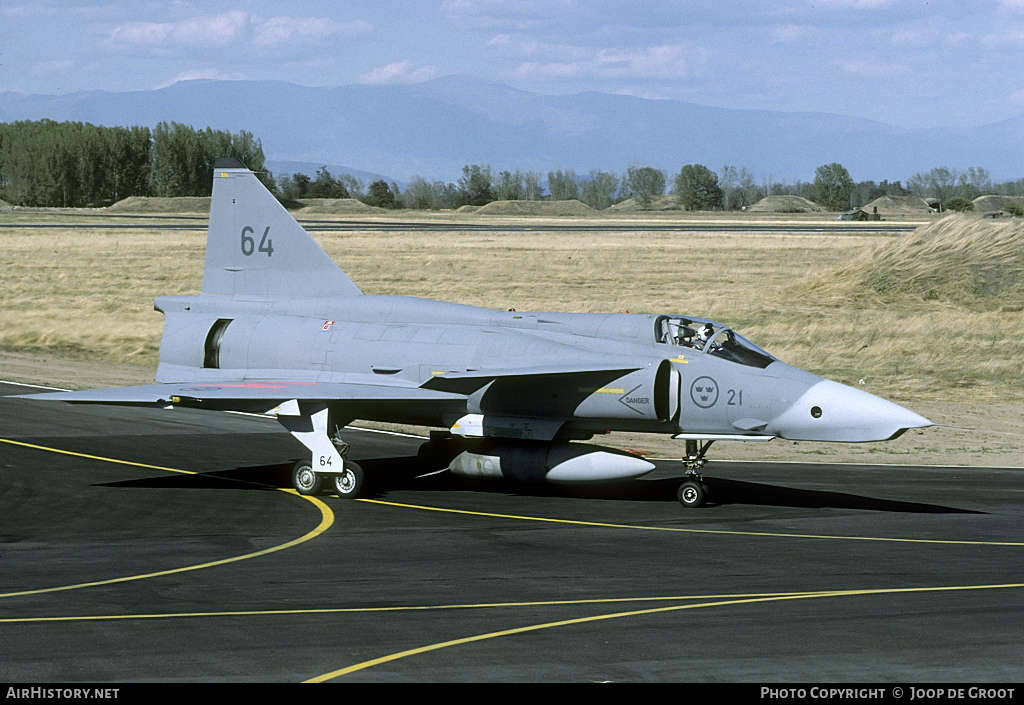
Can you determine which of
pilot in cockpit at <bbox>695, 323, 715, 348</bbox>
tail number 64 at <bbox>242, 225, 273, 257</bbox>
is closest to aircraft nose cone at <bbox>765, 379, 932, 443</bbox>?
pilot in cockpit at <bbox>695, 323, 715, 348</bbox>

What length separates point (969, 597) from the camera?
1355cm

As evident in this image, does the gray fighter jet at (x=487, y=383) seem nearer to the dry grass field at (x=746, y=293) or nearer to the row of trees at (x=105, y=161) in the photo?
the dry grass field at (x=746, y=293)

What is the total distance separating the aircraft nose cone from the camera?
702 inches

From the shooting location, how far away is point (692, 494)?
1927 cm

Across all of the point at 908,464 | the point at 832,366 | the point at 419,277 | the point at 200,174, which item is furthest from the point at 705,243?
the point at 200,174

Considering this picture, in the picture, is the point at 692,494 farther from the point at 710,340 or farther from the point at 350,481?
the point at 350,481

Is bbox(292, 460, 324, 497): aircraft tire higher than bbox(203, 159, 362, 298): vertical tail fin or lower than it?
lower

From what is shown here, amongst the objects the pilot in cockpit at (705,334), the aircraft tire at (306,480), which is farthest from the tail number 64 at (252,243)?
the pilot in cockpit at (705,334)

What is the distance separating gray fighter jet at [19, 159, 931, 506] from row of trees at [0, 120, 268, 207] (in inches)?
5848

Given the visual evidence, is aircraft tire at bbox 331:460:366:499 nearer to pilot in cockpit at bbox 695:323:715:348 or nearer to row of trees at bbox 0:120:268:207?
pilot in cockpit at bbox 695:323:715:348

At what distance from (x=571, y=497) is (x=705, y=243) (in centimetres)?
6759

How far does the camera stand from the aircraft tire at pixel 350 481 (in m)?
19.8

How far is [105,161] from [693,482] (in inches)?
6633

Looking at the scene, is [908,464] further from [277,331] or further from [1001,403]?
[277,331]
